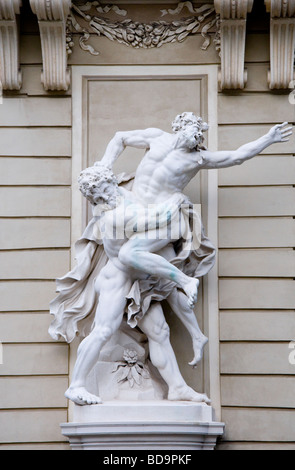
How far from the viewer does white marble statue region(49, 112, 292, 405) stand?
27.3 feet

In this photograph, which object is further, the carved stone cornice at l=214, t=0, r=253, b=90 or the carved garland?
the carved garland

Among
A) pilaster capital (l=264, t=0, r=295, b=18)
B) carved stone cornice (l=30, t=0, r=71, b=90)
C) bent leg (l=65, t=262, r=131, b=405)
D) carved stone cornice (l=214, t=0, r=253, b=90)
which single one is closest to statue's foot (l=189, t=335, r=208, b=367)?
bent leg (l=65, t=262, r=131, b=405)

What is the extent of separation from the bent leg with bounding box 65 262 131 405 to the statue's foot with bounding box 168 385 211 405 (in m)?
0.54

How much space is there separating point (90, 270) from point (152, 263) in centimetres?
61

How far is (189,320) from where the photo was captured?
8.55 metres

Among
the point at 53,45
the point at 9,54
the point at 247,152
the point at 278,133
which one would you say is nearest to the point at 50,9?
the point at 53,45

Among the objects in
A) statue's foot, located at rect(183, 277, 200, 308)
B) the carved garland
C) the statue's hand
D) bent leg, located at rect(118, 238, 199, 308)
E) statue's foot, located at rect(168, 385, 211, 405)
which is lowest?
statue's foot, located at rect(168, 385, 211, 405)

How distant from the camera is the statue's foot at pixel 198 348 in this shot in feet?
27.8

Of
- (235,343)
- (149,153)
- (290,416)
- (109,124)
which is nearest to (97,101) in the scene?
(109,124)

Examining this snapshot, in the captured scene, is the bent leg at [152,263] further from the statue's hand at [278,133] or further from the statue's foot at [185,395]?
the statue's hand at [278,133]

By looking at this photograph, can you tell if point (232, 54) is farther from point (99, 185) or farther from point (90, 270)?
point (90, 270)

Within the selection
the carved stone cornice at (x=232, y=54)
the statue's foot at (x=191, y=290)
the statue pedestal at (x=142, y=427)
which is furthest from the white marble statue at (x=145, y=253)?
the carved stone cornice at (x=232, y=54)

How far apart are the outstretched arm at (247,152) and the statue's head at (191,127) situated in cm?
14

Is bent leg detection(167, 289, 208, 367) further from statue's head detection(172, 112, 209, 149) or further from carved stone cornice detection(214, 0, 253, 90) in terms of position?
carved stone cornice detection(214, 0, 253, 90)
